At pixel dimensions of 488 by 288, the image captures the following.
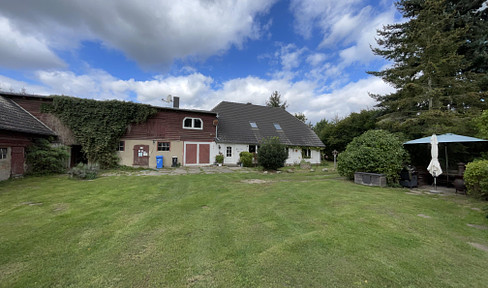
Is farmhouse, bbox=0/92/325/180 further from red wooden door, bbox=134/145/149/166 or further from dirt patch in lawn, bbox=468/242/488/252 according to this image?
dirt patch in lawn, bbox=468/242/488/252

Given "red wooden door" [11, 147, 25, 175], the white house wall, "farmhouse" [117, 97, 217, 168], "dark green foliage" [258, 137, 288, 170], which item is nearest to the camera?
"red wooden door" [11, 147, 25, 175]

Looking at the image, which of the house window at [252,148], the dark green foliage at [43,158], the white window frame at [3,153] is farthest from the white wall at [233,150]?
the white window frame at [3,153]

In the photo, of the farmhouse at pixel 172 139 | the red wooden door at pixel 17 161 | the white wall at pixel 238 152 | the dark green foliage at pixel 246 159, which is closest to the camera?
the red wooden door at pixel 17 161

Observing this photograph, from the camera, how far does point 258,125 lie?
842 inches

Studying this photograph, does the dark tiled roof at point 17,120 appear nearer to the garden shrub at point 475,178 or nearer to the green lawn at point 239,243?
the green lawn at point 239,243

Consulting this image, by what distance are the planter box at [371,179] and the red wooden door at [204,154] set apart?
39.9 ft

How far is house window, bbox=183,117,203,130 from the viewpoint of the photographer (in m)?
16.7

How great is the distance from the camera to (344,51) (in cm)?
1401

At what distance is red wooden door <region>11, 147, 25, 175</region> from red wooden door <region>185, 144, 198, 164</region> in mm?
9474

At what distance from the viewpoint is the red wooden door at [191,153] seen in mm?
16641

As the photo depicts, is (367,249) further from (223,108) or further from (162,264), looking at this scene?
(223,108)

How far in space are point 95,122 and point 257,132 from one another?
14.1m

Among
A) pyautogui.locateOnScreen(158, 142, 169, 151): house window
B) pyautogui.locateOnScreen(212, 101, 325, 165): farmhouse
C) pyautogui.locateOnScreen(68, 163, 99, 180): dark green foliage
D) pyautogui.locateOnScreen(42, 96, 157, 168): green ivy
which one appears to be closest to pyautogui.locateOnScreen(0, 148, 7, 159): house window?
pyautogui.locateOnScreen(68, 163, 99, 180): dark green foliage

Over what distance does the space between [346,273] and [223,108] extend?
20.0 meters
